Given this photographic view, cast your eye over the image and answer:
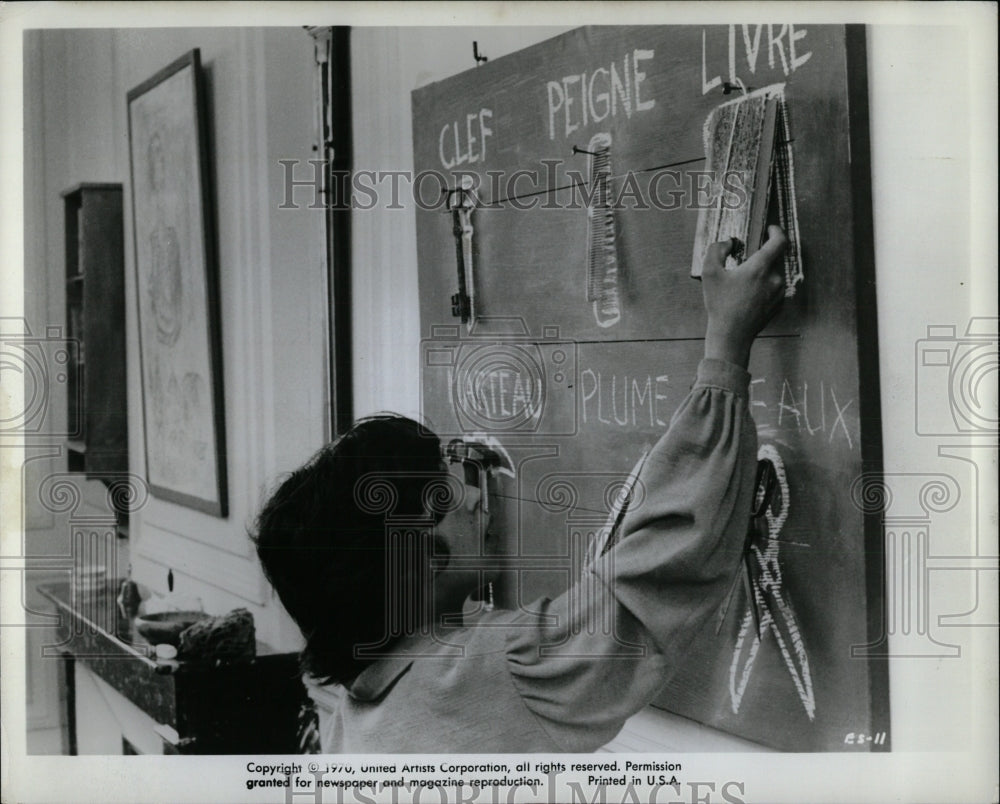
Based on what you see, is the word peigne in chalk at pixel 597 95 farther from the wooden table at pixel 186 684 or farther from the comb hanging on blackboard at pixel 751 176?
the wooden table at pixel 186 684

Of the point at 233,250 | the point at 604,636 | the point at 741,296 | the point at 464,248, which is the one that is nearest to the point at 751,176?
the point at 741,296

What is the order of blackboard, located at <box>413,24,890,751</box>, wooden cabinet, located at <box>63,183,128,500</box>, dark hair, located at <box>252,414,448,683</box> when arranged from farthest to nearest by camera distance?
1. wooden cabinet, located at <box>63,183,128,500</box>
2. dark hair, located at <box>252,414,448,683</box>
3. blackboard, located at <box>413,24,890,751</box>

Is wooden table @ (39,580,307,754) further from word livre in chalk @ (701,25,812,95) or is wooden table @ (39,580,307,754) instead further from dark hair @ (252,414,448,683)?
word livre in chalk @ (701,25,812,95)

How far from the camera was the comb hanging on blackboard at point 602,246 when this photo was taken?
1485 mm

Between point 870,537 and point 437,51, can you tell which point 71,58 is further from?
point 870,537

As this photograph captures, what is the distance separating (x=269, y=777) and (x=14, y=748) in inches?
16.4

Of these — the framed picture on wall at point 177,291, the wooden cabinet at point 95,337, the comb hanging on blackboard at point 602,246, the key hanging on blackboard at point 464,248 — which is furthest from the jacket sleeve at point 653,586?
the wooden cabinet at point 95,337

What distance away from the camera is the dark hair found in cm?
151

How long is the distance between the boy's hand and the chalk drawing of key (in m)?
0.15

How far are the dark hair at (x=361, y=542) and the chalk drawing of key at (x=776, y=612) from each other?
0.47 metres

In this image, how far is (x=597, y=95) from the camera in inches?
58.1

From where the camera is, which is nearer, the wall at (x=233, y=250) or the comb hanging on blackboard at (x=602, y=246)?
the comb hanging on blackboard at (x=602, y=246)

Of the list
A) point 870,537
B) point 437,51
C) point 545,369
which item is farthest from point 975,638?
point 437,51

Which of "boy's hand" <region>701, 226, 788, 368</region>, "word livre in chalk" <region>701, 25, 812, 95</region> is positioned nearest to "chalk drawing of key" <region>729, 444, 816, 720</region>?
"boy's hand" <region>701, 226, 788, 368</region>
